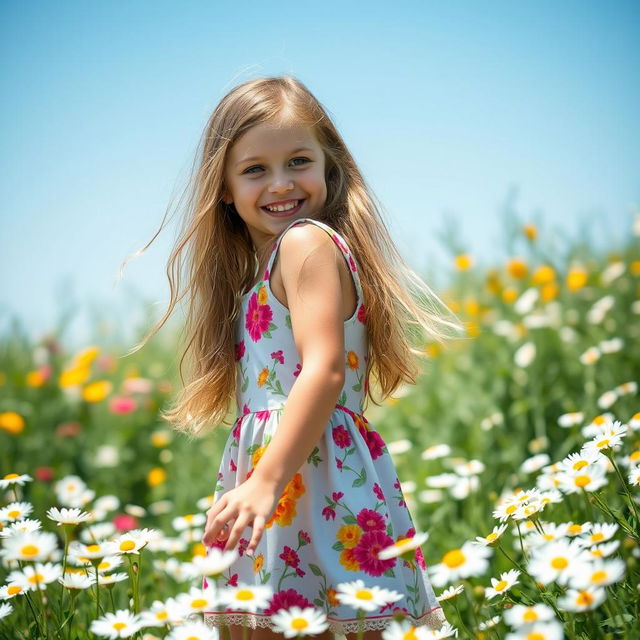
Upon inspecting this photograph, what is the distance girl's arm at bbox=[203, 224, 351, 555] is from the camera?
112cm

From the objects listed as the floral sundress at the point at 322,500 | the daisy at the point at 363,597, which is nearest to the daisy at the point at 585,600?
the daisy at the point at 363,597

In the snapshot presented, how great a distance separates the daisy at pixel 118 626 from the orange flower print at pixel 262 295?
563mm

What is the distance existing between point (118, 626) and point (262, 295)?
0.59m

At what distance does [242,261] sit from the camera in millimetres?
1637

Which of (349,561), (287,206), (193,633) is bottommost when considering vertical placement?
(193,633)

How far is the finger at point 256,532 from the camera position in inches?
42.0

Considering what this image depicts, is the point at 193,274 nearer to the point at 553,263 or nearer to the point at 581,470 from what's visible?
the point at 581,470

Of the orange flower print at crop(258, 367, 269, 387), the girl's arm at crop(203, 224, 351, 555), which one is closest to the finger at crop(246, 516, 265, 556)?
the girl's arm at crop(203, 224, 351, 555)

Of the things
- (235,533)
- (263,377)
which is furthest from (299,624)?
(263,377)

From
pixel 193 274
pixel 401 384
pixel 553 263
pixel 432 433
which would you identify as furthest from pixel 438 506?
pixel 553 263

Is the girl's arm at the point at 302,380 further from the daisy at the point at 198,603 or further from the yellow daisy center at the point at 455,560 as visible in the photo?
the yellow daisy center at the point at 455,560

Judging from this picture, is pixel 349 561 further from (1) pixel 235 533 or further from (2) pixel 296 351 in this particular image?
(2) pixel 296 351

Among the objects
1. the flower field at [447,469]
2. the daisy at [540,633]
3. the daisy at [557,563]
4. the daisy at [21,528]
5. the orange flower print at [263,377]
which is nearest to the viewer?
the daisy at [540,633]

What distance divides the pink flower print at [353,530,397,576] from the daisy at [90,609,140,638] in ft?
1.15
